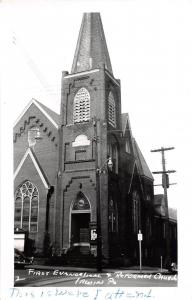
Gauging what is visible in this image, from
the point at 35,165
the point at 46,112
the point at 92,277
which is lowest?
the point at 92,277

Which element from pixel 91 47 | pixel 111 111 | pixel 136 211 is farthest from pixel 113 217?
pixel 91 47

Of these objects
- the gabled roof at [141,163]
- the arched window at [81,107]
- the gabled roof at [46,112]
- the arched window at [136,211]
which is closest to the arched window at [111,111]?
the arched window at [81,107]

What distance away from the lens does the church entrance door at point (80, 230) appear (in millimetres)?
6396

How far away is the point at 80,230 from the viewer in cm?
651

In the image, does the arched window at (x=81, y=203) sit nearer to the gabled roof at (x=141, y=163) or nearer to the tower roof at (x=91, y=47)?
the gabled roof at (x=141, y=163)

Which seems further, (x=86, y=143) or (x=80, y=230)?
(x=86, y=143)

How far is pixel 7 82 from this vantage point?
6129 millimetres

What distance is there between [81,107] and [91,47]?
1.54 m

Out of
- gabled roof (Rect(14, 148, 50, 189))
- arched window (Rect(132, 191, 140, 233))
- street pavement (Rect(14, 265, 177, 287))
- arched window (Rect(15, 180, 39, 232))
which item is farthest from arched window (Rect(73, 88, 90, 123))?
street pavement (Rect(14, 265, 177, 287))

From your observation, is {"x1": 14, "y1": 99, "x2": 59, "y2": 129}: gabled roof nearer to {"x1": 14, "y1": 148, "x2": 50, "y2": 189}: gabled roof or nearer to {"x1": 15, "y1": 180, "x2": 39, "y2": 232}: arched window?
{"x1": 14, "y1": 148, "x2": 50, "y2": 189}: gabled roof

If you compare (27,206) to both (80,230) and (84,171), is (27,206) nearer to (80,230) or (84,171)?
(80,230)

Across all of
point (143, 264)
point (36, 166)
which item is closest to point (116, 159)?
point (36, 166)

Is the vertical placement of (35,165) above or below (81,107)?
below

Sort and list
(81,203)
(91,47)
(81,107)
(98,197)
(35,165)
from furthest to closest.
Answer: (91,47)
(81,107)
(35,165)
(81,203)
(98,197)
